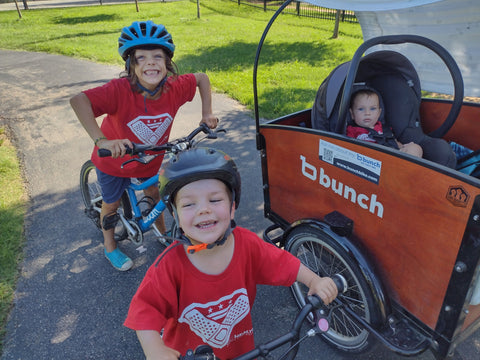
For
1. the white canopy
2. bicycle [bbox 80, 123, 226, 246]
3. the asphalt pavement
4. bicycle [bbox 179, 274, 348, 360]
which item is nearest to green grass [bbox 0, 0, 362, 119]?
the asphalt pavement

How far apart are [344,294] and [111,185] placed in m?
1.88

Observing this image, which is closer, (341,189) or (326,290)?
(326,290)

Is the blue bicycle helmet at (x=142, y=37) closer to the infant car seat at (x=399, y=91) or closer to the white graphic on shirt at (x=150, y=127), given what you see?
the white graphic on shirt at (x=150, y=127)

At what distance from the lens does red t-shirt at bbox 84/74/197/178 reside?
2.45 metres

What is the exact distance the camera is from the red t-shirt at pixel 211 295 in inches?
55.9

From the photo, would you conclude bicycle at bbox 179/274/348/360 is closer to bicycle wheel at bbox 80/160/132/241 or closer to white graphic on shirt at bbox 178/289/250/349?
white graphic on shirt at bbox 178/289/250/349

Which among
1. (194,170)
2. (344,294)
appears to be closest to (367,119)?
(344,294)

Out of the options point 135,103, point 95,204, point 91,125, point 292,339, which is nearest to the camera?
point 292,339

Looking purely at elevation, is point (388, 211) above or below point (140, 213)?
above

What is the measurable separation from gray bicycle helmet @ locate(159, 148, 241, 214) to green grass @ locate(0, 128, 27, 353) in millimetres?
2081

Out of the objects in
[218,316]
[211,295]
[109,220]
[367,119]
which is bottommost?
[109,220]

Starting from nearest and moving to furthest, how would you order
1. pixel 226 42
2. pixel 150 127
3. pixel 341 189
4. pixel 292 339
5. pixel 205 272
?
pixel 292 339 → pixel 205 272 → pixel 341 189 → pixel 150 127 → pixel 226 42

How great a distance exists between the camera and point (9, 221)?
12.3ft

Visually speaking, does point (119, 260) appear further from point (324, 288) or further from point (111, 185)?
point (324, 288)
